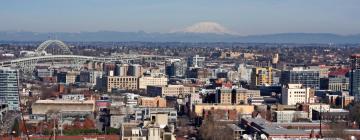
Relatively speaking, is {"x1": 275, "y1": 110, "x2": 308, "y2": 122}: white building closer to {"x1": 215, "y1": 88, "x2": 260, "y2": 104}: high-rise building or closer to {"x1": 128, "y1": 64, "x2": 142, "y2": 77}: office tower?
{"x1": 215, "y1": 88, "x2": 260, "y2": 104}: high-rise building

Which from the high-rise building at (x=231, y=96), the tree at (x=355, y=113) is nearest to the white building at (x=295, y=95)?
the high-rise building at (x=231, y=96)

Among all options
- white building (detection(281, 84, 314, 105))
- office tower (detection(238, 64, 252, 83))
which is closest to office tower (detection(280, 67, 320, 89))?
office tower (detection(238, 64, 252, 83))

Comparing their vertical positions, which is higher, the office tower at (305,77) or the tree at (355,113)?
the office tower at (305,77)

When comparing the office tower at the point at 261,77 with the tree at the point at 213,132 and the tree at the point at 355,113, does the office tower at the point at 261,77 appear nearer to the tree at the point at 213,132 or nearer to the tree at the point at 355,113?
the tree at the point at 355,113

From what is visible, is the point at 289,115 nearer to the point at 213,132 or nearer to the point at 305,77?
the point at 213,132

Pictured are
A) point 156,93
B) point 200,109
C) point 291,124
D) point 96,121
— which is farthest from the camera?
point 156,93

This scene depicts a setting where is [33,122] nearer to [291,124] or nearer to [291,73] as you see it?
[291,124]

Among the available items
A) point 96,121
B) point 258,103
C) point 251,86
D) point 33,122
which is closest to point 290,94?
point 258,103

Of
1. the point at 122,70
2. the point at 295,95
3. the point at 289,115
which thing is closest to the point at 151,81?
the point at 122,70
